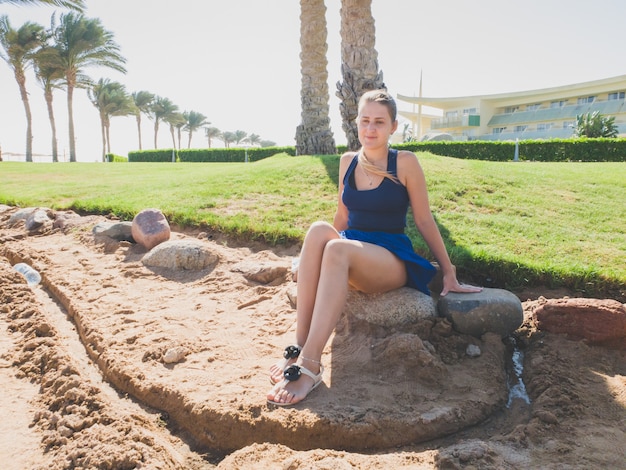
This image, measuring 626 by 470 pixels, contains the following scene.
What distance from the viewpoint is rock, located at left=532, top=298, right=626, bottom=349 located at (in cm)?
300

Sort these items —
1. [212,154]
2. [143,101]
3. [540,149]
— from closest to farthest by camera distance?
1. [540,149]
2. [212,154]
3. [143,101]

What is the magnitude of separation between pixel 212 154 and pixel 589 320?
1043 inches

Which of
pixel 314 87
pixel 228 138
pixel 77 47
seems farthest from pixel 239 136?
pixel 314 87

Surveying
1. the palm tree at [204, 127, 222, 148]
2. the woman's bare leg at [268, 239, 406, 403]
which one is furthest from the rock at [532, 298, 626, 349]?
the palm tree at [204, 127, 222, 148]

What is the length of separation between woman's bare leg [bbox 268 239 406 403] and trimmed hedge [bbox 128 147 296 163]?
1953 cm

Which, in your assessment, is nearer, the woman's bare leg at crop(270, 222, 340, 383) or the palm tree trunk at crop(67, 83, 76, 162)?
the woman's bare leg at crop(270, 222, 340, 383)

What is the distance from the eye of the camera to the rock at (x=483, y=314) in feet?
10.3

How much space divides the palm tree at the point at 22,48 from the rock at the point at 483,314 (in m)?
29.1

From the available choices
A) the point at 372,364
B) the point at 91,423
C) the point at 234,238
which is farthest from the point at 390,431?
the point at 234,238

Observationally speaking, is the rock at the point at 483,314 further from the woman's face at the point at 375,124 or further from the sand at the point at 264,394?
the woman's face at the point at 375,124

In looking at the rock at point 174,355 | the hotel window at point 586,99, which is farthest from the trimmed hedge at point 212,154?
the hotel window at point 586,99

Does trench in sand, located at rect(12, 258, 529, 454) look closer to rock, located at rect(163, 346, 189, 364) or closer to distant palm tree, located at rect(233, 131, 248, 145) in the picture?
rock, located at rect(163, 346, 189, 364)

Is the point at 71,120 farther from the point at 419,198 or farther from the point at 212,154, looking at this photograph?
the point at 419,198

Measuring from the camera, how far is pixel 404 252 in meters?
3.13
